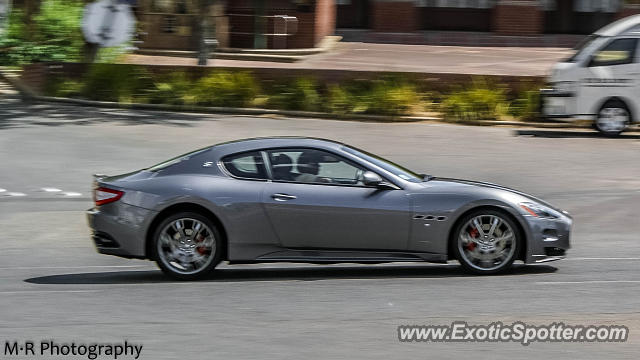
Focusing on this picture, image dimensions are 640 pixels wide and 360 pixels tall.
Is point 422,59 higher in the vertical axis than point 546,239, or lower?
higher

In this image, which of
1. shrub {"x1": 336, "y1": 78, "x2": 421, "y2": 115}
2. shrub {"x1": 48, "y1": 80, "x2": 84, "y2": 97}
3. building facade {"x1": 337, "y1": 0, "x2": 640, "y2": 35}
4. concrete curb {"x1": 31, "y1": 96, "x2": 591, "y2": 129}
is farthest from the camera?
building facade {"x1": 337, "y1": 0, "x2": 640, "y2": 35}

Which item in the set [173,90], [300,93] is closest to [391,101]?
[300,93]

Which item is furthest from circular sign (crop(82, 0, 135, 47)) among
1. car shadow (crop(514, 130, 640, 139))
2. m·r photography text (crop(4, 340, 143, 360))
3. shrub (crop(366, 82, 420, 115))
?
m·r photography text (crop(4, 340, 143, 360))

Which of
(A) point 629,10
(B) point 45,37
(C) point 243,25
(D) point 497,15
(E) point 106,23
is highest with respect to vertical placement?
(A) point 629,10

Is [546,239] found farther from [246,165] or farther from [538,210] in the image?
[246,165]

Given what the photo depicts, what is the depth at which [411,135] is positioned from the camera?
21641 millimetres

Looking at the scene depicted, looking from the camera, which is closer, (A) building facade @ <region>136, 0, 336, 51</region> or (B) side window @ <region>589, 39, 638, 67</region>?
(B) side window @ <region>589, 39, 638, 67</region>

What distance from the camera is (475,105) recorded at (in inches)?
911

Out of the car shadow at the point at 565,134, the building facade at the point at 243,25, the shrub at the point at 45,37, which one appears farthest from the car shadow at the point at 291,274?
the building facade at the point at 243,25

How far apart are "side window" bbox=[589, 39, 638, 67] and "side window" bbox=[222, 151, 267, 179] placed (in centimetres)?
1314

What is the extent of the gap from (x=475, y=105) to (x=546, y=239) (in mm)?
13119

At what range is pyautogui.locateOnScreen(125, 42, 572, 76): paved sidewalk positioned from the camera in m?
31.5

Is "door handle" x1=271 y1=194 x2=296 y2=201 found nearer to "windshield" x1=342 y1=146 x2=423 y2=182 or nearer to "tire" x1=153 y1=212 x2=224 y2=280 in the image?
"tire" x1=153 y1=212 x2=224 y2=280

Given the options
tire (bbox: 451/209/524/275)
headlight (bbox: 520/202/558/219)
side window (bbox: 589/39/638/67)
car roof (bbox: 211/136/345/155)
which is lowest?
tire (bbox: 451/209/524/275)
